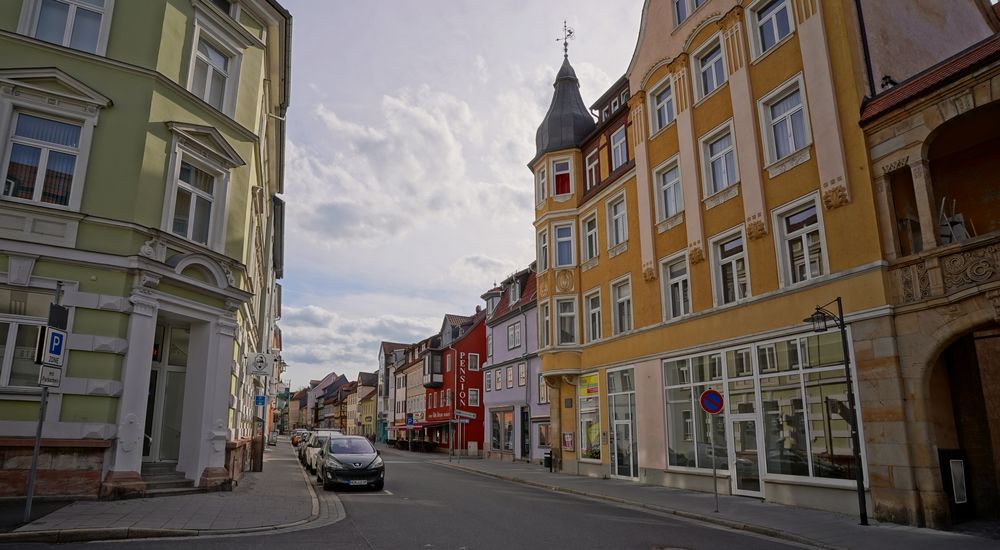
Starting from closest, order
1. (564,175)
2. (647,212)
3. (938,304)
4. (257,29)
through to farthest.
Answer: (938,304)
(257,29)
(647,212)
(564,175)

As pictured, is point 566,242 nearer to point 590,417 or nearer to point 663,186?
point 663,186

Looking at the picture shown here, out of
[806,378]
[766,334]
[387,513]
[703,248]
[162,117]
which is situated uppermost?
[162,117]

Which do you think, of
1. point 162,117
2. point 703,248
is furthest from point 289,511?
point 703,248

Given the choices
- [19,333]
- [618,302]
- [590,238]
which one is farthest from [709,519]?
[590,238]

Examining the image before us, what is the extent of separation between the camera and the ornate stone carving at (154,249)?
512 inches

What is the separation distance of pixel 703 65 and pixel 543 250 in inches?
427

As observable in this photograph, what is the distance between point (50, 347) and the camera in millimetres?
9242

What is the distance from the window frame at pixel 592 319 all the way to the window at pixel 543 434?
953cm

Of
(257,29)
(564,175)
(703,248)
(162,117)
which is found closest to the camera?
(162,117)

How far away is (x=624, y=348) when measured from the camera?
877 inches

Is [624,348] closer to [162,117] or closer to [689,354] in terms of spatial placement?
[689,354]

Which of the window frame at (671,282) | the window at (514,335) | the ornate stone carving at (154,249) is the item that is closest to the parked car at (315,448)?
the ornate stone carving at (154,249)

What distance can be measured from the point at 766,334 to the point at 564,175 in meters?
13.6

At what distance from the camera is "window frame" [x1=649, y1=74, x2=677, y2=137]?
20438 mm
